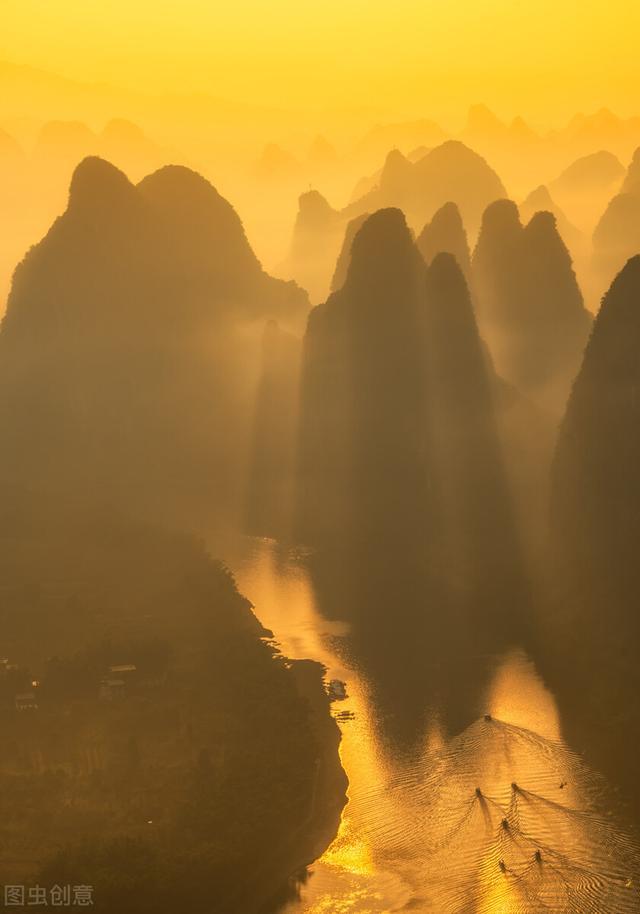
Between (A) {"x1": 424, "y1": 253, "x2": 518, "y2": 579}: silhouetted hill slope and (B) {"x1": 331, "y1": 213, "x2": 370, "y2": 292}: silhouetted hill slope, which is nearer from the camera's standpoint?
(A) {"x1": 424, "y1": 253, "x2": 518, "y2": 579}: silhouetted hill slope

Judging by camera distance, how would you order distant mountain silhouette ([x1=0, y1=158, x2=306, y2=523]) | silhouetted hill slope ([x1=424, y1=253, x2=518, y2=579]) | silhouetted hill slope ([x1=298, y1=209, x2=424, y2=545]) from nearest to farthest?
1. silhouetted hill slope ([x1=424, y1=253, x2=518, y2=579])
2. silhouetted hill slope ([x1=298, y1=209, x2=424, y2=545])
3. distant mountain silhouette ([x1=0, y1=158, x2=306, y2=523])

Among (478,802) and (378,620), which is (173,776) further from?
(378,620)

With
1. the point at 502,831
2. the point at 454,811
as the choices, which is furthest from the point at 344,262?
the point at 502,831

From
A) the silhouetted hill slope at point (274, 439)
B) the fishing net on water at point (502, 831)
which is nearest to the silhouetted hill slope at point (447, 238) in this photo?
the silhouetted hill slope at point (274, 439)

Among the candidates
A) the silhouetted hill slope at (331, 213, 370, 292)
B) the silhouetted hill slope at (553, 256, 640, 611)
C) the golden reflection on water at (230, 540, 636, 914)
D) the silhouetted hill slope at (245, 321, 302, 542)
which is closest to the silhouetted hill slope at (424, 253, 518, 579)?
the silhouetted hill slope at (245, 321, 302, 542)

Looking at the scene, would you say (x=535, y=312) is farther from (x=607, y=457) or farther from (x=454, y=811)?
(x=454, y=811)

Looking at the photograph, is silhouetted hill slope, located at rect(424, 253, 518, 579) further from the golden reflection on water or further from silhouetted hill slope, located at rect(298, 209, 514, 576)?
the golden reflection on water

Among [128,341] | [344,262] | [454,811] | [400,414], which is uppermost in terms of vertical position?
[344,262]

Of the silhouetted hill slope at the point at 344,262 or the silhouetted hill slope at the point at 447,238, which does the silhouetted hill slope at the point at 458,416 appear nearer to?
the silhouetted hill slope at the point at 447,238
